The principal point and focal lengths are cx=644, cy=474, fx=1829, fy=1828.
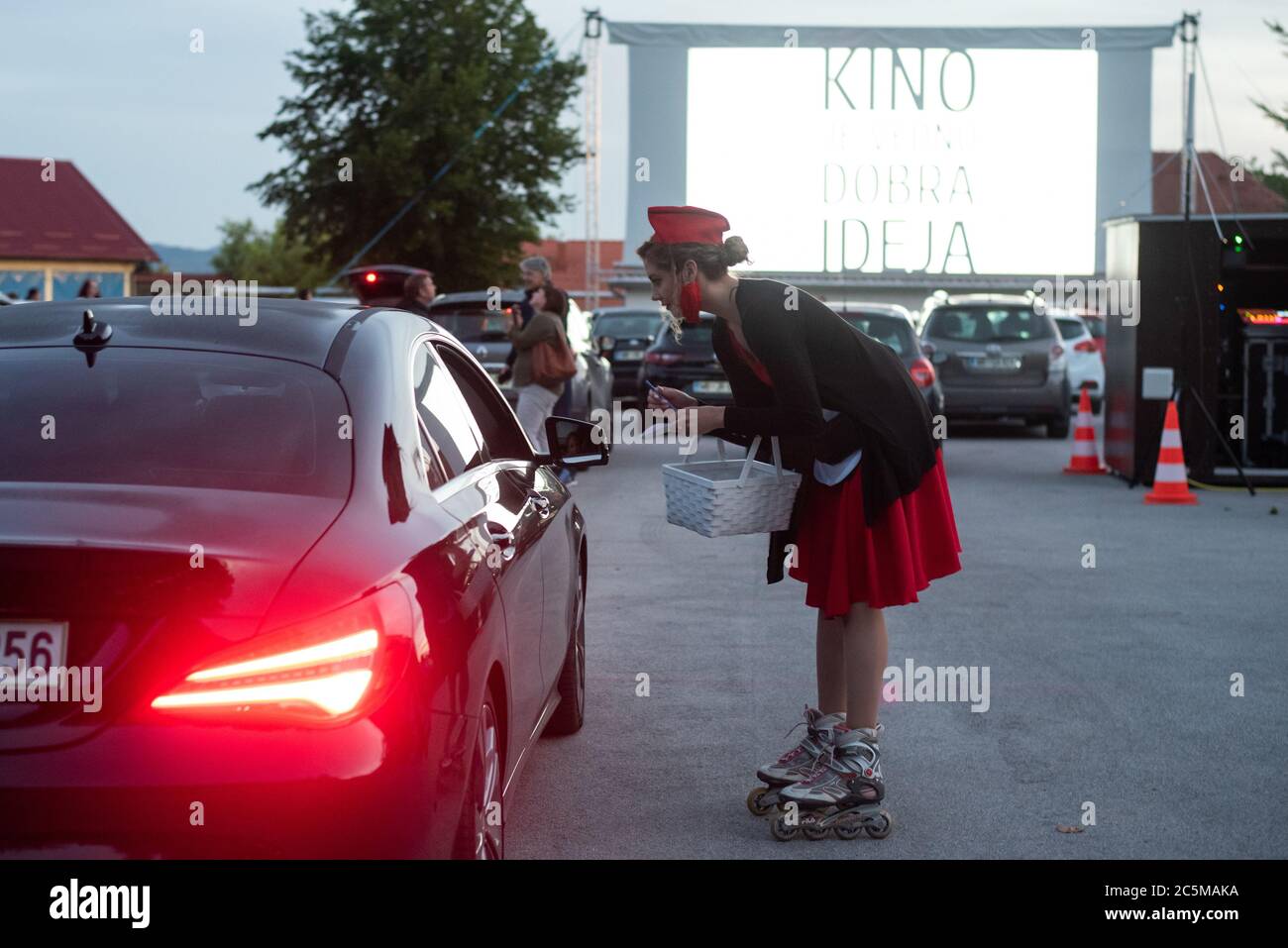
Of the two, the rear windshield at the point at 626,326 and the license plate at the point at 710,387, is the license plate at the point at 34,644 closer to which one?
the license plate at the point at 710,387

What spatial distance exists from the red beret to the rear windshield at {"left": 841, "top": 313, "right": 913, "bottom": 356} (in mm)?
13787

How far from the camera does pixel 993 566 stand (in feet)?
35.3

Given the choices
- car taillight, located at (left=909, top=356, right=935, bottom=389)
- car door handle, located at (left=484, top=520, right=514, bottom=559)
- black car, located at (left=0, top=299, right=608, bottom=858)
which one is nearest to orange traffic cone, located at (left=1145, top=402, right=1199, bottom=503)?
car taillight, located at (left=909, top=356, right=935, bottom=389)

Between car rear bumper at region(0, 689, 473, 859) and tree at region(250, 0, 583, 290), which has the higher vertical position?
tree at region(250, 0, 583, 290)

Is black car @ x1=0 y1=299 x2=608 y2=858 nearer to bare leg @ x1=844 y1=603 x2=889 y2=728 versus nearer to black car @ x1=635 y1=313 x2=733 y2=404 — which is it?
bare leg @ x1=844 y1=603 x2=889 y2=728

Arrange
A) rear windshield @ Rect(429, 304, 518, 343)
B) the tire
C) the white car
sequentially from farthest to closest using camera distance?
the white car → rear windshield @ Rect(429, 304, 518, 343) → the tire

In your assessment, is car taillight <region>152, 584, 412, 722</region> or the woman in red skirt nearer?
car taillight <region>152, 584, 412, 722</region>

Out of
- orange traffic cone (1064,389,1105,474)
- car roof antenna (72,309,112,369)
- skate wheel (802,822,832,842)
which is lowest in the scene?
skate wheel (802,822,832,842)

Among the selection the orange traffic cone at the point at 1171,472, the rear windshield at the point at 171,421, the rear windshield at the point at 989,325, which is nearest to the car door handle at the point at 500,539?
the rear windshield at the point at 171,421

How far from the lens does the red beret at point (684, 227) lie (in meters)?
5.00

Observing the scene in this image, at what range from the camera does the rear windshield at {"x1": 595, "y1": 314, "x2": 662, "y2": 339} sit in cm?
3070

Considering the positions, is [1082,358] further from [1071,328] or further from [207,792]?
[207,792]

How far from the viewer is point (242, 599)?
123 inches
